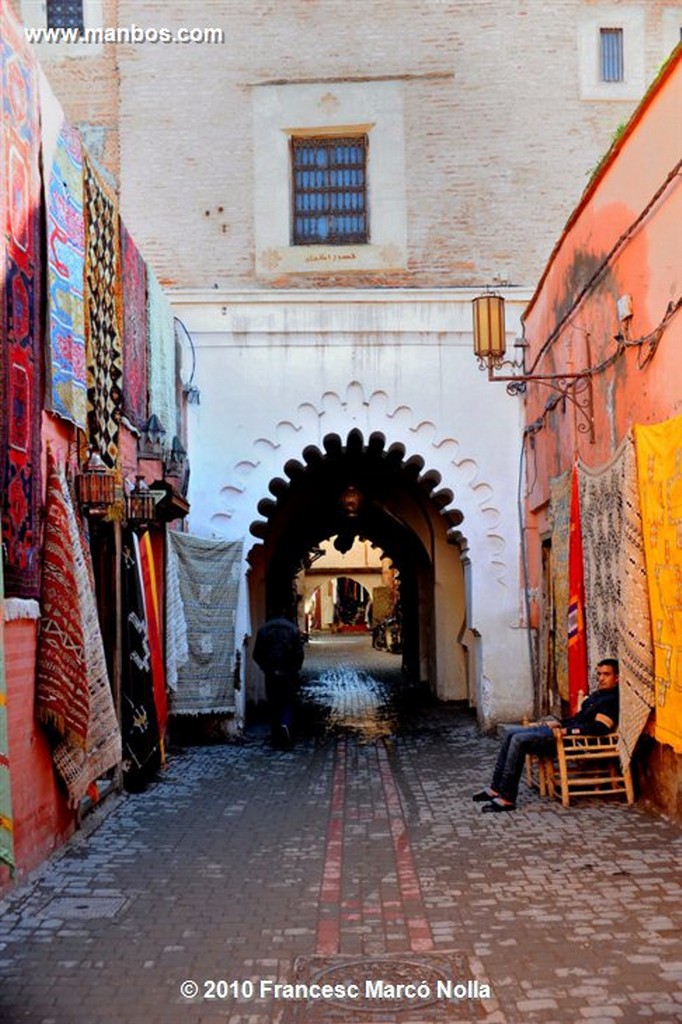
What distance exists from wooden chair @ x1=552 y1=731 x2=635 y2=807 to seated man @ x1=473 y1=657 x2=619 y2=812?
0.21ft

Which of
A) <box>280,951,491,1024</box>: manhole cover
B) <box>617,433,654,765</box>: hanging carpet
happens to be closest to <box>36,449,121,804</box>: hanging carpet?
<box>280,951,491,1024</box>: manhole cover

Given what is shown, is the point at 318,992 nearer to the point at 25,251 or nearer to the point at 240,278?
the point at 25,251

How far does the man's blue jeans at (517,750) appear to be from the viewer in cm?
754

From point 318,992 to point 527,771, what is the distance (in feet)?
15.7

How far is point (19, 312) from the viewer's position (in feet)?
19.4

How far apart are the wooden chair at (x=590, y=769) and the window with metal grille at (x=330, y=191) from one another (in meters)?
7.66

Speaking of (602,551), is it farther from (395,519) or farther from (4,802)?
(395,519)

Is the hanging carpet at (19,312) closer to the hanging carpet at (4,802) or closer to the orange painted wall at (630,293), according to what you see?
the hanging carpet at (4,802)

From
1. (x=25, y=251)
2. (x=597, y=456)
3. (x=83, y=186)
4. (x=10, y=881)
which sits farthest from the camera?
(x=597, y=456)

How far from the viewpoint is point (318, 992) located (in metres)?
4.21

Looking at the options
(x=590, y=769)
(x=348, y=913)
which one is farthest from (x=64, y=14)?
(x=348, y=913)

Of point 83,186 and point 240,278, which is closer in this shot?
point 83,186

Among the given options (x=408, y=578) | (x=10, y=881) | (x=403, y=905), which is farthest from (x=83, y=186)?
(x=408, y=578)

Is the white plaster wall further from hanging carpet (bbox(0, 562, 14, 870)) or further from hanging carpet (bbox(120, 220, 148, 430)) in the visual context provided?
hanging carpet (bbox(0, 562, 14, 870))
